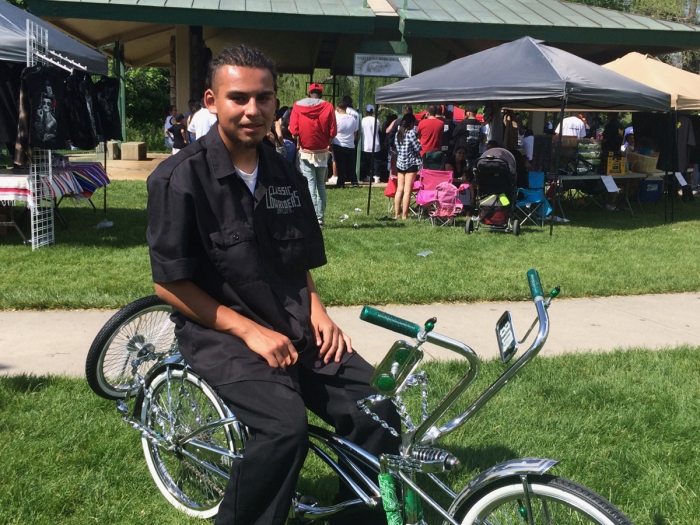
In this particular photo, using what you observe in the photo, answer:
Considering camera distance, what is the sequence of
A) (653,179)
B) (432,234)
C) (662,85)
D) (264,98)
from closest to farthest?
(264,98), (432,234), (662,85), (653,179)

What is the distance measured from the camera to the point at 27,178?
8.52 m

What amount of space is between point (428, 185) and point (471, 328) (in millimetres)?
6396

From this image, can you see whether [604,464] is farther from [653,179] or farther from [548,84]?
[653,179]

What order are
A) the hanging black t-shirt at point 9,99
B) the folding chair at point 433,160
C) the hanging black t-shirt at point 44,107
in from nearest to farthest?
the hanging black t-shirt at point 44,107 < the hanging black t-shirt at point 9,99 < the folding chair at point 433,160

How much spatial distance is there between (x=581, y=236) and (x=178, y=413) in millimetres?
8779

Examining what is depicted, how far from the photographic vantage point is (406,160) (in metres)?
11.7

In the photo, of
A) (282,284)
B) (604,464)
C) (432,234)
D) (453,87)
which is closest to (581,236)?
(432,234)

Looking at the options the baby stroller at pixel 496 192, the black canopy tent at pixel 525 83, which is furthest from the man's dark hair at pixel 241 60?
the black canopy tent at pixel 525 83

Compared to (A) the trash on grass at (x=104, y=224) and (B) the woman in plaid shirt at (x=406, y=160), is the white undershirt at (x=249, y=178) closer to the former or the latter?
(A) the trash on grass at (x=104, y=224)

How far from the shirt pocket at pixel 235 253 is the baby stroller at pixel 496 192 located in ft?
27.4

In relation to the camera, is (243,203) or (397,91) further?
(397,91)

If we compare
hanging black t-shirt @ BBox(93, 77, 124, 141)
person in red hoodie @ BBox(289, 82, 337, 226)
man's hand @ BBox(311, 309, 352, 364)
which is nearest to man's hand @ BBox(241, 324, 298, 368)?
man's hand @ BBox(311, 309, 352, 364)

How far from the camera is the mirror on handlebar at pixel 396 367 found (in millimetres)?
2178

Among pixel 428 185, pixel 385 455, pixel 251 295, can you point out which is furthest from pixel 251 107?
pixel 428 185
